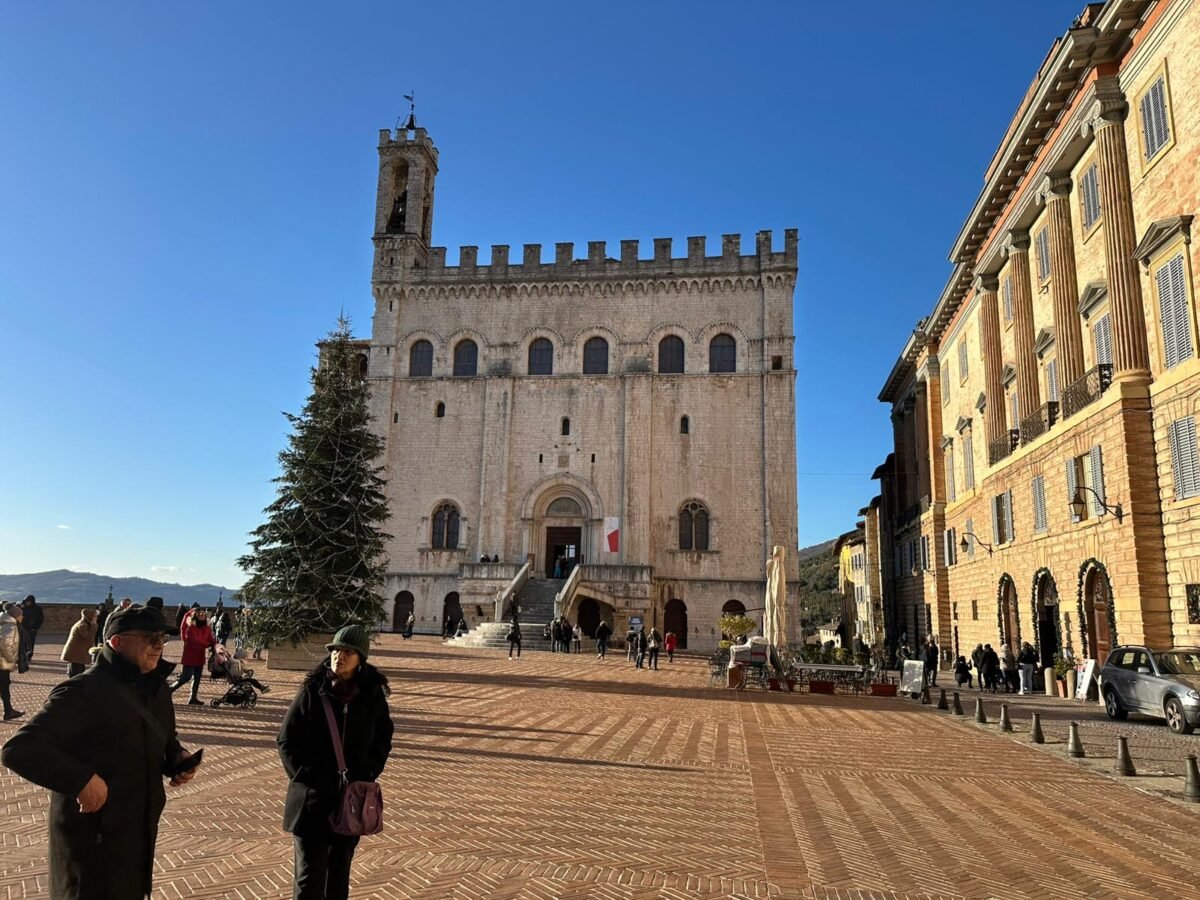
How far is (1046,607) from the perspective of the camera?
20078 millimetres

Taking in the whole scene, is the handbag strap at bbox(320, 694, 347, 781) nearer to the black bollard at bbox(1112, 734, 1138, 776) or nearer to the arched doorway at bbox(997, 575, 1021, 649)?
the black bollard at bbox(1112, 734, 1138, 776)

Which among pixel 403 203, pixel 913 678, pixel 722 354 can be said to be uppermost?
pixel 403 203

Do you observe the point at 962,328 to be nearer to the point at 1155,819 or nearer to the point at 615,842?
the point at 1155,819

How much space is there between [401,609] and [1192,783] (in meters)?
34.3

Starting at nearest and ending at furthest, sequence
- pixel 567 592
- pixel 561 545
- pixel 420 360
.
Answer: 1. pixel 567 592
2. pixel 561 545
3. pixel 420 360

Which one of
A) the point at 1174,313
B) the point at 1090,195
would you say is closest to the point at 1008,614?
the point at 1174,313

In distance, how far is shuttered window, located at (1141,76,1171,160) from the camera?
15.0 metres

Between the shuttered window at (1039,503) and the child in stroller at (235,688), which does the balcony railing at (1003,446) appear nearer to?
the shuttered window at (1039,503)

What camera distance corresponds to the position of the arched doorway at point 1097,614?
16.7 metres

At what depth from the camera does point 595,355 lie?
129 ft

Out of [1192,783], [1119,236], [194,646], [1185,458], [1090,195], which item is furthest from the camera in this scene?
[1090,195]

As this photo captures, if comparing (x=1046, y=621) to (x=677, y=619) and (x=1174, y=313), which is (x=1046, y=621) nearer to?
(x=1174, y=313)

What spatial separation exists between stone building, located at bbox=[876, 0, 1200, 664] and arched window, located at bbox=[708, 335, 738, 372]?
11.8 meters

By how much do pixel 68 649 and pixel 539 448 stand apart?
27986mm
